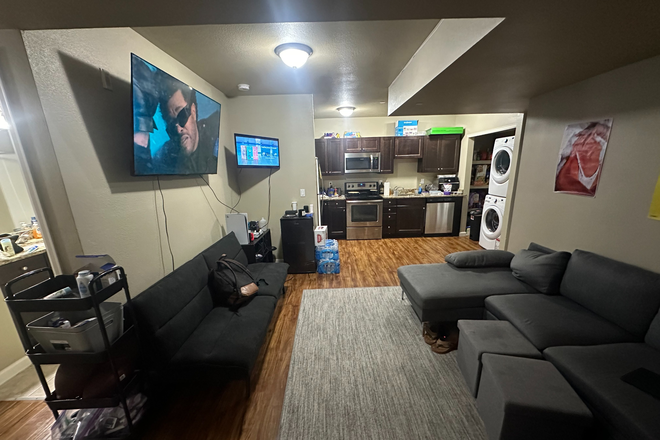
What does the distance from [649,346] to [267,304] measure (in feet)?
8.78

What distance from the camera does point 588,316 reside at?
5.58ft

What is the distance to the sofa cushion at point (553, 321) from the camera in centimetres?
152

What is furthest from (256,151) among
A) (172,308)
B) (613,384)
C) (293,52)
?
(613,384)

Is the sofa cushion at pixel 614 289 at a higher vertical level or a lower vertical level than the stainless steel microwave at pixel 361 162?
lower

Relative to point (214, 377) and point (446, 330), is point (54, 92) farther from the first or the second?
point (446, 330)

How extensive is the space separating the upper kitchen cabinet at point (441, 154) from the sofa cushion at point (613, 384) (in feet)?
14.0

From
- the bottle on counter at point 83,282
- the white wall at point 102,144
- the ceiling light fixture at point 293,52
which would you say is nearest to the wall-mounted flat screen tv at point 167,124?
the white wall at point 102,144

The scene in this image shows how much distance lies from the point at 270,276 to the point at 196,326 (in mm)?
891

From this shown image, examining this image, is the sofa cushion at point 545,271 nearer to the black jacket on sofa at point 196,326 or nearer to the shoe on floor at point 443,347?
the shoe on floor at point 443,347

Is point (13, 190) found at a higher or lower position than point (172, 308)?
higher

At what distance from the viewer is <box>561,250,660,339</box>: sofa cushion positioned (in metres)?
1.49

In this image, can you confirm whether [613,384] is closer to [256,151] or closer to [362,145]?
[256,151]

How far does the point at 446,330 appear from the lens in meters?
2.17

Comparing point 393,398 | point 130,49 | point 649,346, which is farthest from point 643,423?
point 130,49
